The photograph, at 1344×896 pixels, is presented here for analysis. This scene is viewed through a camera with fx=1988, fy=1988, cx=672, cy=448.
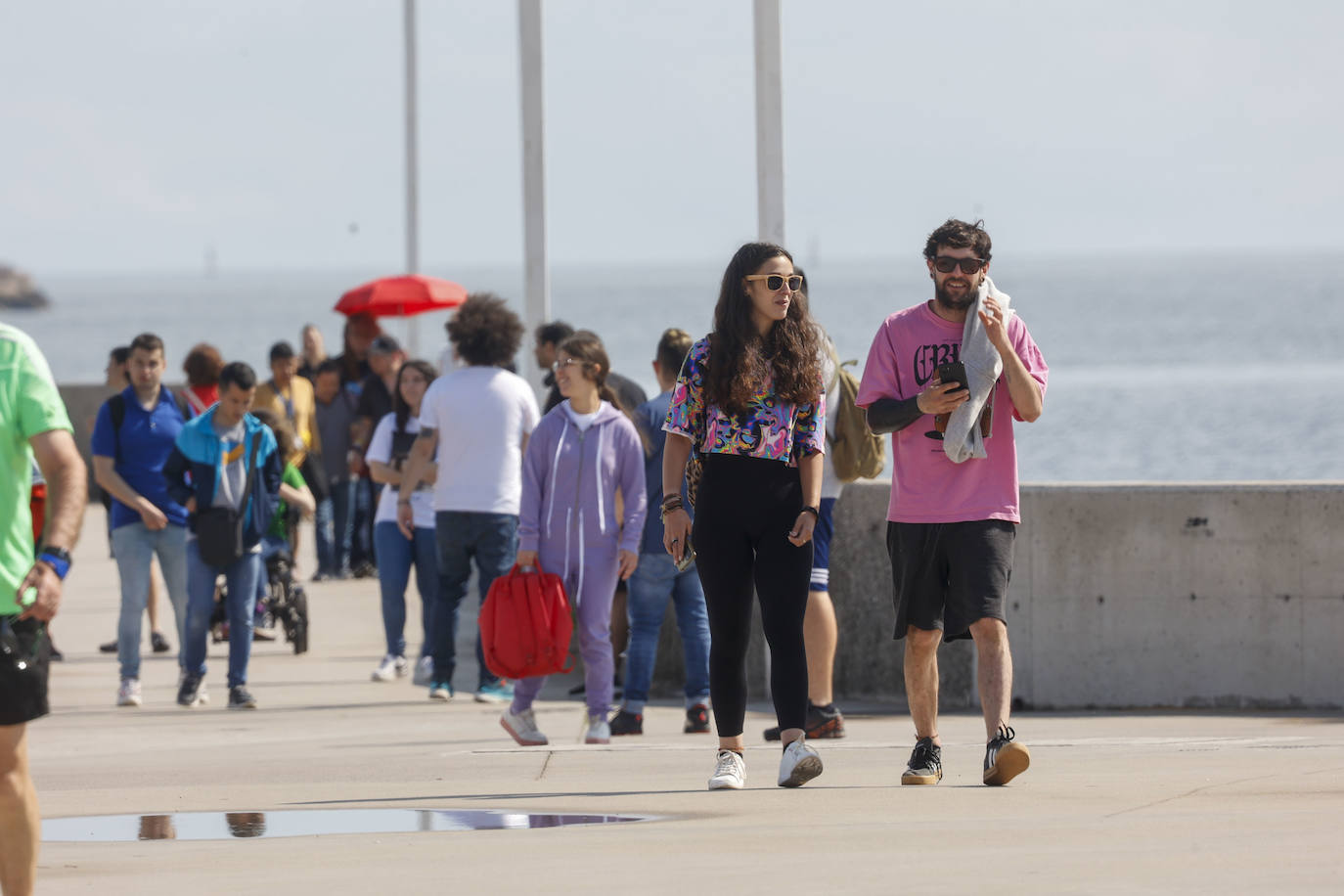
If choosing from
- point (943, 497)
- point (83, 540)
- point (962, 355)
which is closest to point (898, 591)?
point (943, 497)

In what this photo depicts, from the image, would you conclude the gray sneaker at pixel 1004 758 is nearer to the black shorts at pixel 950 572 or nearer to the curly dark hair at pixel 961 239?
the black shorts at pixel 950 572

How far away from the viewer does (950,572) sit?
21.8 ft

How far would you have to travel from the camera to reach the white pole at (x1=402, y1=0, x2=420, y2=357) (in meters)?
25.7

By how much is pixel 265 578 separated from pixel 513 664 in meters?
3.95

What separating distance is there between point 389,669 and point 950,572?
18.5 ft

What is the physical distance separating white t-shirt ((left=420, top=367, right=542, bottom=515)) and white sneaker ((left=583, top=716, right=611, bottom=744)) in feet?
5.20

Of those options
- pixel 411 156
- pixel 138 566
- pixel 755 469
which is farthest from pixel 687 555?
pixel 411 156

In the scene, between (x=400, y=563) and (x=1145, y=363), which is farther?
(x=1145, y=363)

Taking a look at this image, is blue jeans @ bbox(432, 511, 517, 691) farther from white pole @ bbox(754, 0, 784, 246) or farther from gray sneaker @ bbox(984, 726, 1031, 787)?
gray sneaker @ bbox(984, 726, 1031, 787)

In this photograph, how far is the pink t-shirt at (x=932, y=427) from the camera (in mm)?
6586

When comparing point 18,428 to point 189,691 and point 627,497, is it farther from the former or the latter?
point 189,691

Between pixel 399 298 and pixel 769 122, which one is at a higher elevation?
pixel 769 122

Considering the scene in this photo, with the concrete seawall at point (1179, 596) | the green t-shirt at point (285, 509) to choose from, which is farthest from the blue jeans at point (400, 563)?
the concrete seawall at point (1179, 596)

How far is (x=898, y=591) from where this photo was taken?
677 centimetres
